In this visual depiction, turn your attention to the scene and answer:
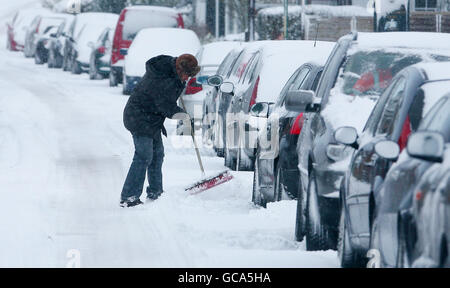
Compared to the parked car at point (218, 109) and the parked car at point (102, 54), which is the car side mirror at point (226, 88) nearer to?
the parked car at point (218, 109)

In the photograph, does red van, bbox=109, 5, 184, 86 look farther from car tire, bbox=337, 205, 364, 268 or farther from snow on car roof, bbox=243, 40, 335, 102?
car tire, bbox=337, 205, 364, 268

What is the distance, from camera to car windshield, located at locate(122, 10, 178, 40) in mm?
29312

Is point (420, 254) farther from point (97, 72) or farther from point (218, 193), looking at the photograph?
point (97, 72)

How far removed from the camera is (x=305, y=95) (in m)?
8.78

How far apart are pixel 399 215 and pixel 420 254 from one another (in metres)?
0.45

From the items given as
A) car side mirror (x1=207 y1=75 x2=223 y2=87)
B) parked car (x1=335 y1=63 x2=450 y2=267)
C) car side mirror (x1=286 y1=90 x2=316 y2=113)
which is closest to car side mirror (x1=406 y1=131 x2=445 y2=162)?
parked car (x1=335 y1=63 x2=450 y2=267)

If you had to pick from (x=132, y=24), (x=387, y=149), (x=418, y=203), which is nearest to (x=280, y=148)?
(x=387, y=149)

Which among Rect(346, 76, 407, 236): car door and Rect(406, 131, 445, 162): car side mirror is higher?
Rect(406, 131, 445, 162): car side mirror

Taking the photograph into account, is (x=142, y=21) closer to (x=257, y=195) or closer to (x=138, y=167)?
(x=138, y=167)

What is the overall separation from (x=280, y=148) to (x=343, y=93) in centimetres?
169

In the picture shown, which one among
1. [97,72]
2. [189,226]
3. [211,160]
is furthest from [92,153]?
[97,72]

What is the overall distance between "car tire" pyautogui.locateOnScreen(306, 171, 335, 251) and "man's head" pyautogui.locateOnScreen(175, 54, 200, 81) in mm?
2979

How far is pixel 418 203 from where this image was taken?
555cm

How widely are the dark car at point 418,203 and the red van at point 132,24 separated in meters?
22.5
